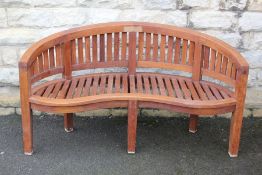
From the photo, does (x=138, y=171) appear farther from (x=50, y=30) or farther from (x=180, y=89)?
(x=50, y=30)

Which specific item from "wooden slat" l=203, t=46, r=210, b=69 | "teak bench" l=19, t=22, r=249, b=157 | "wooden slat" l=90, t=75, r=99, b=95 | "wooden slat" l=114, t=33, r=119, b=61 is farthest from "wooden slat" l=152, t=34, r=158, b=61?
"wooden slat" l=90, t=75, r=99, b=95

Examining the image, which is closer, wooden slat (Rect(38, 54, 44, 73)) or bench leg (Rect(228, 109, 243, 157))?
bench leg (Rect(228, 109, 243, 157))

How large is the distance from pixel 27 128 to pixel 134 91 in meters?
0.92

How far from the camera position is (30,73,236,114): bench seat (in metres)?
3.62

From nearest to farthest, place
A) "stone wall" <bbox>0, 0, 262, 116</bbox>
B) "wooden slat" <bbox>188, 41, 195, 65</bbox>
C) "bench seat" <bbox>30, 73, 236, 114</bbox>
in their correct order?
1. "bench seat" <bbox>30, 73, 236, 114</bbox>
2. "wooden slat" <bbox>188, 41, 195, 65</bbox>
3. "stone wall" <bbox>0, 0, 262, 116</bbox>

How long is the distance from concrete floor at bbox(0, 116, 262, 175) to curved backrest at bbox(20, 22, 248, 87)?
57cm

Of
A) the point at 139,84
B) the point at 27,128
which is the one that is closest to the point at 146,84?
the point at 139,84

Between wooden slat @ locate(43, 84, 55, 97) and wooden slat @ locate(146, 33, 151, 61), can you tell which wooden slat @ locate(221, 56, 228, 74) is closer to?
wooden slat @ locate(146, 33, 151, 61)

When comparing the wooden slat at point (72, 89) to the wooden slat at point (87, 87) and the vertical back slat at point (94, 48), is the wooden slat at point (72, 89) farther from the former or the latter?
the vertical back slat at point (94, 48)

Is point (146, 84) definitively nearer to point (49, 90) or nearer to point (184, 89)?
point (184, 89)

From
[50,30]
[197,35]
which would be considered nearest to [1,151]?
[50,30]

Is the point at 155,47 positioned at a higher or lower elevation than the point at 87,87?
higher

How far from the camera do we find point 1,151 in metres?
3.92

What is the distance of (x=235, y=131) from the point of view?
3.77 metres
